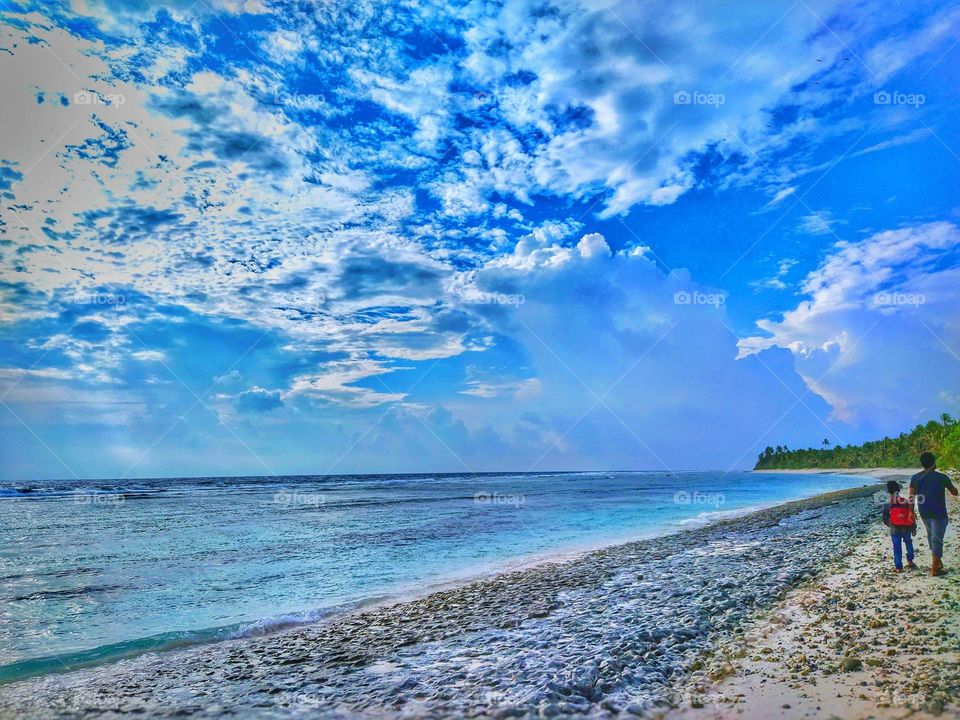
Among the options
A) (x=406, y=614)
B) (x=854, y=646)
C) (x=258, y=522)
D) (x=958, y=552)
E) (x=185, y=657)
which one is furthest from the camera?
(x=258, y=522)

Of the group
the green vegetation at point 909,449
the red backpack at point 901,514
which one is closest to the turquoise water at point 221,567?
the red backpack at point 901,514

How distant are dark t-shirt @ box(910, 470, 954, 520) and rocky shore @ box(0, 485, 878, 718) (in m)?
3.11

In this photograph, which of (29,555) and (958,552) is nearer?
(958,552)

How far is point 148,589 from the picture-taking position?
1708cm

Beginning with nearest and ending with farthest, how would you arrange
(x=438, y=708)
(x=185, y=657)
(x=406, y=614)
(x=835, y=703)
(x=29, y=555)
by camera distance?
(x=835, y=703) < (x=438, y=708) < (x=185, y=657) < (x=406, y=614) < (x=29, y=555)

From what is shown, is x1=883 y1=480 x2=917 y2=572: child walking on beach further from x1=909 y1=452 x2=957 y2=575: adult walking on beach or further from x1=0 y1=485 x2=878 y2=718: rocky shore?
x1=0 y1=485 x2=878 y2=718: rocky shore

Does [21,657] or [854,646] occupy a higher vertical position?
[854,646]

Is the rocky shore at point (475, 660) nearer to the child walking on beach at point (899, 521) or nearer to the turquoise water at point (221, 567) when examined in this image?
the turquoise water at point (221, 567)

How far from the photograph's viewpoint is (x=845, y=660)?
7820 mm

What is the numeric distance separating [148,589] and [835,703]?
1826 centimetres

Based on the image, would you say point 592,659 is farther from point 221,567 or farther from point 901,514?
point 221,567

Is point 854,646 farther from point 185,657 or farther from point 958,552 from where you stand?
point 185,657

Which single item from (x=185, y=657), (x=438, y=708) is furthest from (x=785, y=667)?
(x=185, y=657)

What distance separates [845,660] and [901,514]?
23.9 ft
